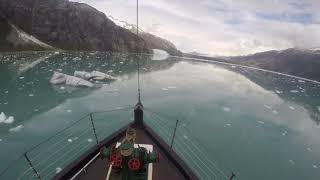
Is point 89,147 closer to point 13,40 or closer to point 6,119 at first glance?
point 6,119

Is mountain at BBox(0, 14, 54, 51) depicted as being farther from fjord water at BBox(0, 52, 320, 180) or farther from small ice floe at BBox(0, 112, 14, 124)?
small ice floe at BBox(0, 112, 14, 124)

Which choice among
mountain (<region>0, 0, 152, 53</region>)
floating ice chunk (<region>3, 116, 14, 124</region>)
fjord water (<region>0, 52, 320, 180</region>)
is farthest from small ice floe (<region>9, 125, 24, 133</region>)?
mountain (<region>0, 0, 152, 53</region>)

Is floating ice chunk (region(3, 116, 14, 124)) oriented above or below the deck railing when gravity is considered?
below

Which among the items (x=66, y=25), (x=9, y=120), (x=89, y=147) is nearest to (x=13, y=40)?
(x=66, y=25)

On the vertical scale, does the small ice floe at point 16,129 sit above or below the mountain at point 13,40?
above

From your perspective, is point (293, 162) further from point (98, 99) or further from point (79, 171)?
point (98, 99)

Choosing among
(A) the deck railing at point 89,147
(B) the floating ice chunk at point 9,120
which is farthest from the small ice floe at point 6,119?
(A) the deck railing at point 89,147

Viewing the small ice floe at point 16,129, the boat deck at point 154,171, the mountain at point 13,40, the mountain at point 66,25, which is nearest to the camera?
the boat deck at point 154,171

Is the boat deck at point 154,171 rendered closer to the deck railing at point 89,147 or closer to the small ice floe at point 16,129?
the deck railing at point 89,147

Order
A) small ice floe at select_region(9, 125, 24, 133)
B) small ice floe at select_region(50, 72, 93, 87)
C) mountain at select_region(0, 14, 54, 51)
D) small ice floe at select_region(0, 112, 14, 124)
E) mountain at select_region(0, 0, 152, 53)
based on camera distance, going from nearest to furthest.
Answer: small ice floe at select_region(9, 125, 24, 133) → small ice floe at select_region(0, 112, 14, 124) → small ice floe at select_region(50, 72, 93, 87) → mountain at select_region(0, 14, 54, 51) → mountain at select_region(0, 0, 152, 53)
